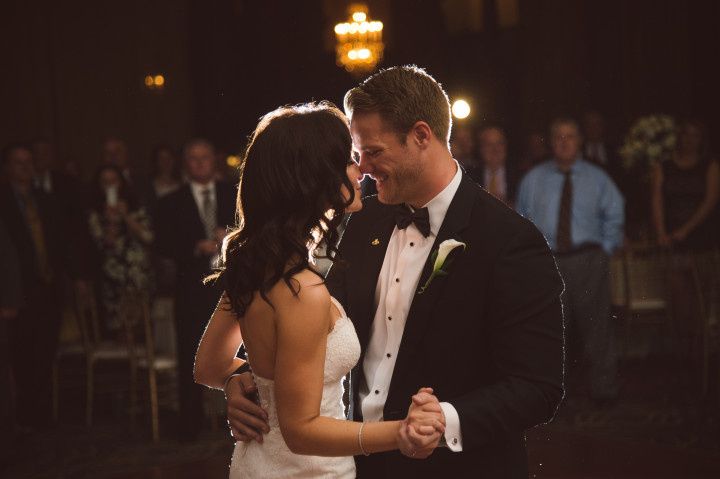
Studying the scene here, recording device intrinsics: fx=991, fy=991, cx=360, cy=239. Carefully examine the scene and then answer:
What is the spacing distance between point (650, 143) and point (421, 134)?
5.88 m

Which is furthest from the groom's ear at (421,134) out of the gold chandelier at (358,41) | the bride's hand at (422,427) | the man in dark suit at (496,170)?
the gold chandelier at (358,41)

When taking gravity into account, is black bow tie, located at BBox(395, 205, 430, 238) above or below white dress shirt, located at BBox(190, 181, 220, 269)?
below

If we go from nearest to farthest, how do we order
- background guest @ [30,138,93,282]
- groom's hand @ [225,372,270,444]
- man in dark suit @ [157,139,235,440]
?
groom's hand @ [225,372,270,444], man in dark suit @ [157,139,235,440], background guest @ [30,138,93,282]

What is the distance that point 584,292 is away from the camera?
221 inches

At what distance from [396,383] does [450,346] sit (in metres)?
0.14

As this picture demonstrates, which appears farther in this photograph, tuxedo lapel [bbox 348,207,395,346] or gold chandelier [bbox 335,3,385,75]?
gold chandelier [bbox 335,3,385,75]

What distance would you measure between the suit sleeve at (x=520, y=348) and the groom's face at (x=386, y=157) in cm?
29

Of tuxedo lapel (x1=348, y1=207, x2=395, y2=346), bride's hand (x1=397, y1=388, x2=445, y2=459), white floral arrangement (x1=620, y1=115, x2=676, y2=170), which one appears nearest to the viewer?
bride's hand (x1=397, y1=388, x2=445, y2=459)

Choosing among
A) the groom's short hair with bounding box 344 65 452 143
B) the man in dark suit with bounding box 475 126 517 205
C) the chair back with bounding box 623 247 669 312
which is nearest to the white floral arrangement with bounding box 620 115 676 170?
the chair back with bounding box 623 247 669 312

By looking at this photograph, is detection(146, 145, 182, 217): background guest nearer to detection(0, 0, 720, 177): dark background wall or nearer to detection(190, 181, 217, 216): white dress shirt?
detection(190, 181, 217, 216): white dress shirt

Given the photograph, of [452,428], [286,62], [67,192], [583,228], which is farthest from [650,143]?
[452,428]

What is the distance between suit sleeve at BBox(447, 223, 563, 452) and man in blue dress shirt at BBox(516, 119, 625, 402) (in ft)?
12.0

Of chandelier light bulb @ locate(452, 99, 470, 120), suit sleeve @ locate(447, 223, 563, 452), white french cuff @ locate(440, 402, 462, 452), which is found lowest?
white french cuff @ locate(440, 402, 462, 452)

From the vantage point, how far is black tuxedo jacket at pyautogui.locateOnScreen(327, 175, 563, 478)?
185cm
